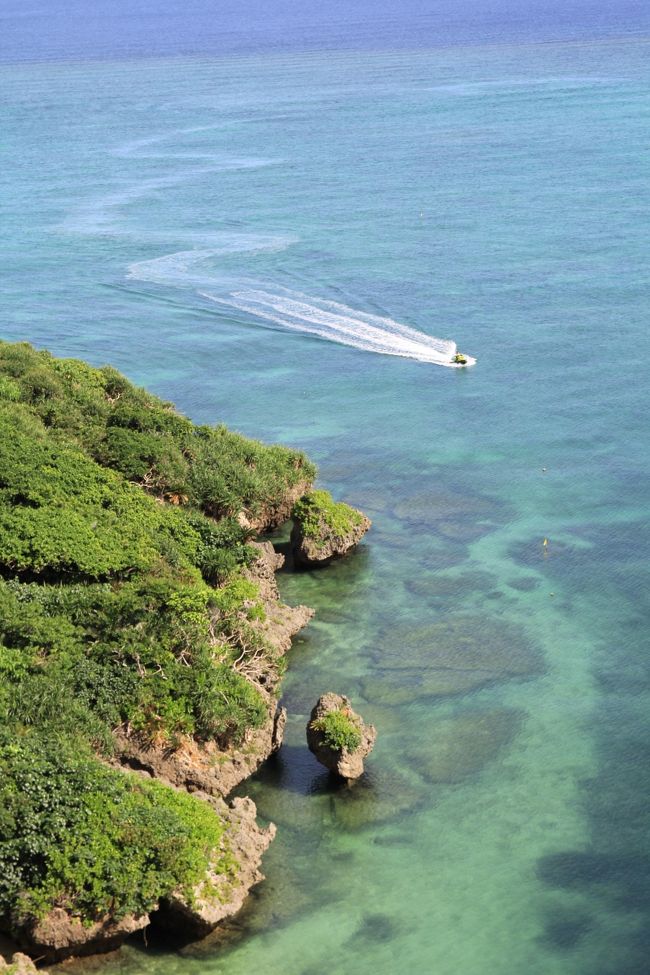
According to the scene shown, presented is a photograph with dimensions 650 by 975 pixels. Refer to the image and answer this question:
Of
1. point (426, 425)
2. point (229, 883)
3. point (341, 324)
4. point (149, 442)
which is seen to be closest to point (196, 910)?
point (229, 883)

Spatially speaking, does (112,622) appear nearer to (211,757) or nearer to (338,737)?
(211,757)

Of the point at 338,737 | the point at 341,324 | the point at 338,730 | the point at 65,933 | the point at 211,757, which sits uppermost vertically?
the point at 341,324

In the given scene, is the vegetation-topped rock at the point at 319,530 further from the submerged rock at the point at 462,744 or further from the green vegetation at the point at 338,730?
the green vegetation at the point at 338,730

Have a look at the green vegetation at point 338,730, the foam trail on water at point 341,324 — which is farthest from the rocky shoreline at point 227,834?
the foam trail on water at point 341,324

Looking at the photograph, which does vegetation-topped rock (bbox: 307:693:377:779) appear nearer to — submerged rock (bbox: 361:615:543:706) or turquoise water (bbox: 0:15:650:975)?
turquoise water (bbox: 0:15:650:975)

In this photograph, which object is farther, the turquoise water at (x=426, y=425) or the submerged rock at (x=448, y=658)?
the submerged rock at (x=448, y=658)
